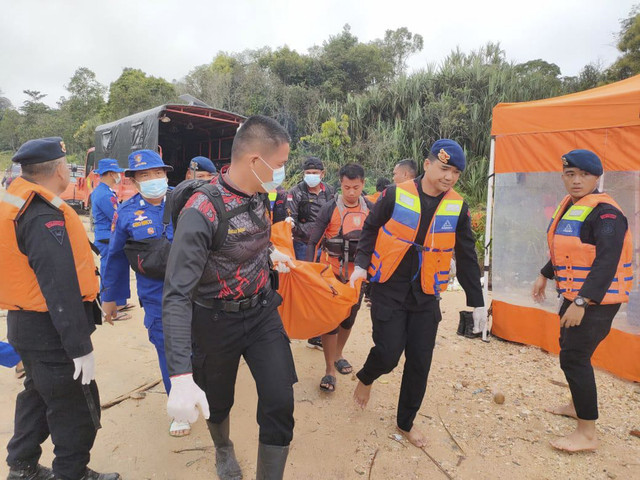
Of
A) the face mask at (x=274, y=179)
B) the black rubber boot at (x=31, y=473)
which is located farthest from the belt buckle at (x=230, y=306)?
the black rubber boot at (x=31, y=473)

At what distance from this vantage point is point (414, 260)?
112 inches

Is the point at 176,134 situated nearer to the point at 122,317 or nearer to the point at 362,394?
the point at 122,317

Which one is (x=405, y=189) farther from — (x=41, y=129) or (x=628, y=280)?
(x=41, y=129)

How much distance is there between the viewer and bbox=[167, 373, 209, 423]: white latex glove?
1565 millimetres

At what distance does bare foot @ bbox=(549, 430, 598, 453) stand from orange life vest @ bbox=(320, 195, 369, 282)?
2.06m

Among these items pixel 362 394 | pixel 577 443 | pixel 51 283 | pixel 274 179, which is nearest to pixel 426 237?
pixel 274 179

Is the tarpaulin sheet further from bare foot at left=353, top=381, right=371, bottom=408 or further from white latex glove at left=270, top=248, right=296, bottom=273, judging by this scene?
bare foot at left=353, top=381, right=371, bottom=408

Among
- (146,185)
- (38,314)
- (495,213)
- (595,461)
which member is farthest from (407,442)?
(495,213)

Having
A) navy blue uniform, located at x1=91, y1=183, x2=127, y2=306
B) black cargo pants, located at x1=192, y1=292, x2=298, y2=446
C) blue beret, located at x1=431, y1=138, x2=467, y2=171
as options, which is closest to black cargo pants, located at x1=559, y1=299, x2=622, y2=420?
blue beret, located at x1=431, y1=138, x2=467, y2=171

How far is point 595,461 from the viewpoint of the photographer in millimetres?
2834

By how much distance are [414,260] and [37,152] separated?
2330mm

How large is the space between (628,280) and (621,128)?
1836mm

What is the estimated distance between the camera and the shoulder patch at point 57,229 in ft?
6.61

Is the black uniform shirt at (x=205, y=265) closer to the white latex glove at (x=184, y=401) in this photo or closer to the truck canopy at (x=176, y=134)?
the white latex glove at (x=184, y=401)
